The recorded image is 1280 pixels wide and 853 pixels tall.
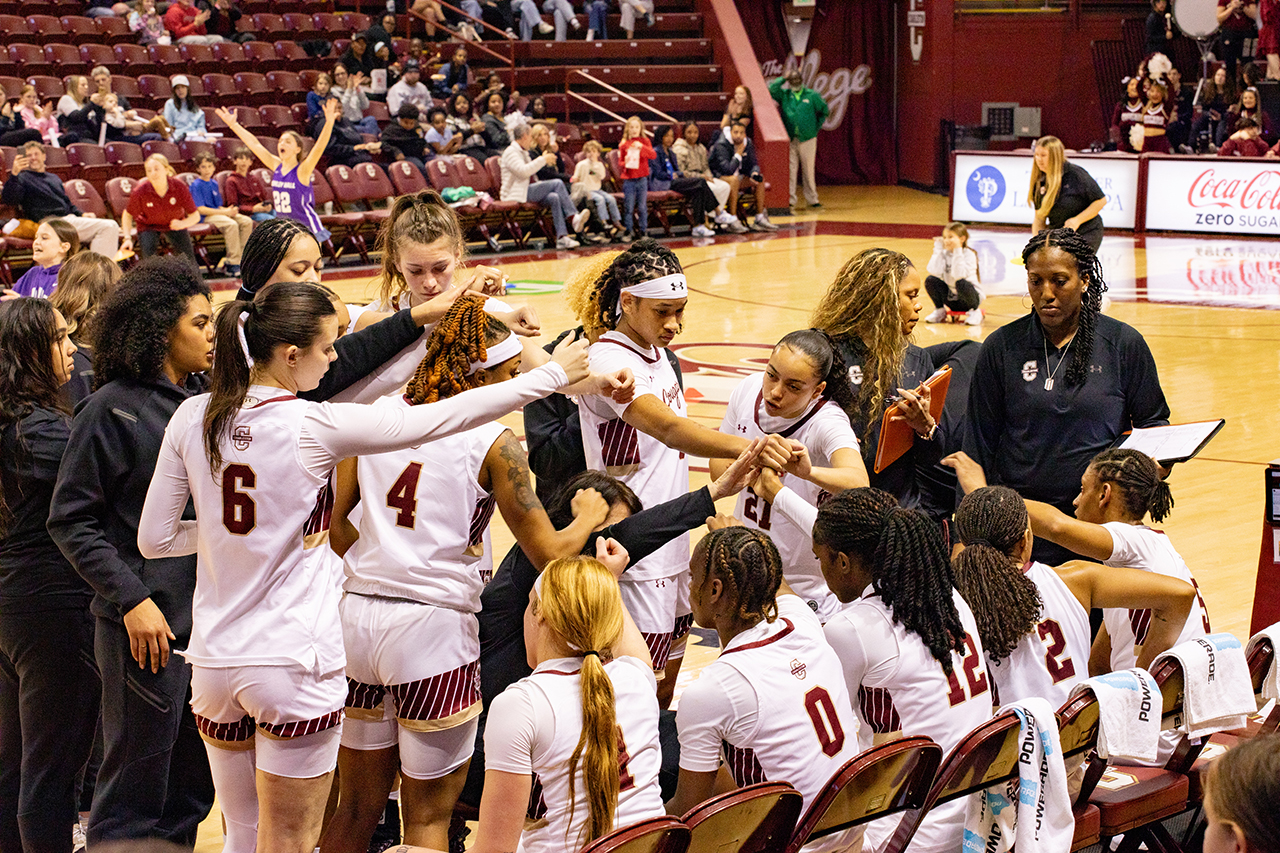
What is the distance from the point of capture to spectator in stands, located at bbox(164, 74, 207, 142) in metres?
16.1

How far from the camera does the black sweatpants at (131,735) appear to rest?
3.29 meters

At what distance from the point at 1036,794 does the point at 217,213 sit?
13185 mm

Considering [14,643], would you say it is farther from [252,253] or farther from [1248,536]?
[1248,536]

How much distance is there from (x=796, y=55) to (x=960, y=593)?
74.7ft

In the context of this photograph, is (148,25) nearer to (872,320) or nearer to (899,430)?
(872,320)

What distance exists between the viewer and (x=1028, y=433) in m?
4.32

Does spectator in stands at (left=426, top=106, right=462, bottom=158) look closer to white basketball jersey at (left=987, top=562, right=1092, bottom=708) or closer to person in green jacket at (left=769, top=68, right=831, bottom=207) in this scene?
person in green jacket at (left=769, top=68, right=831, bottom=207)

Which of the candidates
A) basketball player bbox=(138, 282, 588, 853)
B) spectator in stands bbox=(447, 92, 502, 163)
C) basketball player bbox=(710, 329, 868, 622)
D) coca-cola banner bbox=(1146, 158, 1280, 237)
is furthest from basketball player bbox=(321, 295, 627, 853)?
coca-cola banner bbox=(1146, 158, 1280, 237)

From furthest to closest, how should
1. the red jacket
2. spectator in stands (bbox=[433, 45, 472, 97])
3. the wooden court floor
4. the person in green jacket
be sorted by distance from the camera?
the person in green jacket, spectator in stands (bbox=[433, 45, 472, 97]), the red jacket, the wooden court floor

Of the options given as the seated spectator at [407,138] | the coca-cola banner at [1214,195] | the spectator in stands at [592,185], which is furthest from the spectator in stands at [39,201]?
the coca-cola banner at [1214,195]

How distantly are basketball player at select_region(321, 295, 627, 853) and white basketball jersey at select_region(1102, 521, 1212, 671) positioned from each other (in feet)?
4.94

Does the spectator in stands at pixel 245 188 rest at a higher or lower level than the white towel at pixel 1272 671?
higher

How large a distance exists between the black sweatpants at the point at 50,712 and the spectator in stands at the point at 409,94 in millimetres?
15056

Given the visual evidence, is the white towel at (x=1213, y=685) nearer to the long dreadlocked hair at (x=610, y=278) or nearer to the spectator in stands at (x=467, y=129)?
the long dreadlocked hair at (x=610, y=278)
